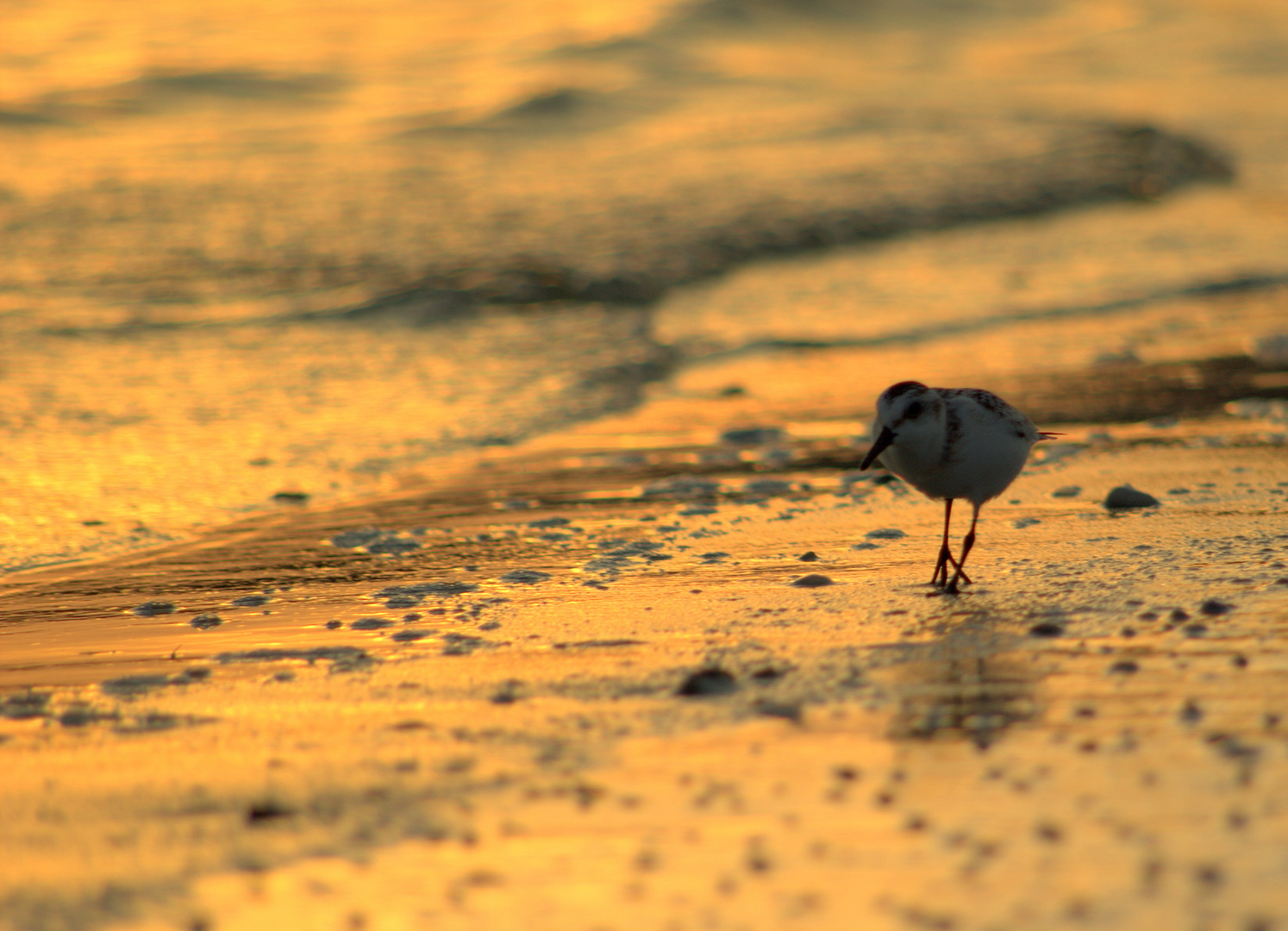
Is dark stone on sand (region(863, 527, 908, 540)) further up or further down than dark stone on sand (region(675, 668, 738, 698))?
further up

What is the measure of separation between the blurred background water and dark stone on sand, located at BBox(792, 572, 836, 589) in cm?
227

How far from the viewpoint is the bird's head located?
3.98 meters

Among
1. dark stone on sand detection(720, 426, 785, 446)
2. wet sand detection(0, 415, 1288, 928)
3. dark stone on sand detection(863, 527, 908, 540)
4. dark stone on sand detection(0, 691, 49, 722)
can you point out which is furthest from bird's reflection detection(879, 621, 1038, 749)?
dark stone on sand detection(720, 426, 785, 446)

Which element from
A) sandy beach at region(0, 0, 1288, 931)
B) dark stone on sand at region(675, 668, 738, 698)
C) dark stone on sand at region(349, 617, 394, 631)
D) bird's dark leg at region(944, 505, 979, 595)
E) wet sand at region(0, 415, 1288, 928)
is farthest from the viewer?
bird's dark leg at region(944, 505, 979, 595)

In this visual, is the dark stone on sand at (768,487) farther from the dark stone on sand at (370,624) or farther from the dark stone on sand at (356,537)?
the dark stone on sand at (370,624)

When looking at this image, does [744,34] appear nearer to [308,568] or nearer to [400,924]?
[308,568]

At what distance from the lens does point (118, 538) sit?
4973 mm

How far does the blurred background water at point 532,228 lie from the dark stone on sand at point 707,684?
2.63 meters

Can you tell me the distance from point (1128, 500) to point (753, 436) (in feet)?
6.30

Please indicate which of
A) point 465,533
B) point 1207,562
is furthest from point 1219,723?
point 465,533

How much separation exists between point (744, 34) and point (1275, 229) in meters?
12.0

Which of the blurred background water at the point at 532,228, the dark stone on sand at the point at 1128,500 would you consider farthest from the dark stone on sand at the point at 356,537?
the dark stone on sand at the point at 1128,500

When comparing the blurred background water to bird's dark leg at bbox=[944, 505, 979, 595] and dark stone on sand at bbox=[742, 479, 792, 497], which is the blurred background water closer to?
dark stone on sand at bbox=[742, 479, 792, 497]

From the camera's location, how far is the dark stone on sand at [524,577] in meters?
4.35
